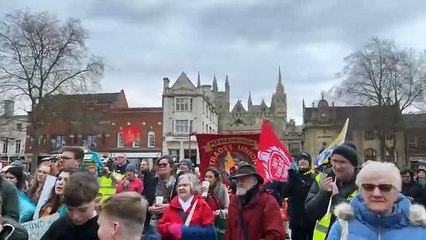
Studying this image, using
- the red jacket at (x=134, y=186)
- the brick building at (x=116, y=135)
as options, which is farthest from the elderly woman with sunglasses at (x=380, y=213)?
the brick building at (x=116, y=135)

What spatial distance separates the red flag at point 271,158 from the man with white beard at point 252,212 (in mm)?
3620

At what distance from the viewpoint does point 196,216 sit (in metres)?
6.30

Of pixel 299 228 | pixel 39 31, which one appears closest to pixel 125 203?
pixel 299 228

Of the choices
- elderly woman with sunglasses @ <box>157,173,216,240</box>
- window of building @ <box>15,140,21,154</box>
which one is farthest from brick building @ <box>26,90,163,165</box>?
elderly woman with sunglasses @ <box>157,173,216,240</box>

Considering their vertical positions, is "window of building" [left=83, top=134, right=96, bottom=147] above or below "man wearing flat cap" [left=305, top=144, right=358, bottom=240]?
above

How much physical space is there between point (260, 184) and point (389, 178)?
6.86 ft

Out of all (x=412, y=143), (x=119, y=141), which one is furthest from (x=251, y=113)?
(x=119, y=141)

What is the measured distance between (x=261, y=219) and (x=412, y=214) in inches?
81.1

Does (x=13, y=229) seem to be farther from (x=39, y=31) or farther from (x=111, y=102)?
(x=111, y=102)

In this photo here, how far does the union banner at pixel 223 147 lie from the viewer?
38.5 ft

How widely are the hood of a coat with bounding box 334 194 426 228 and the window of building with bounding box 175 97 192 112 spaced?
209 feet

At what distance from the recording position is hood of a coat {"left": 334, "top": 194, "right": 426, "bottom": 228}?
3.45 m

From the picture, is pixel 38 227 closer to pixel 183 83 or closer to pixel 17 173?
pixel 17 173

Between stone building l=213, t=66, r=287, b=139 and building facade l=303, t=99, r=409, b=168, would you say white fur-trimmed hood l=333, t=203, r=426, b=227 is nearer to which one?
building facade l=303, t=99, r=409, b=168
